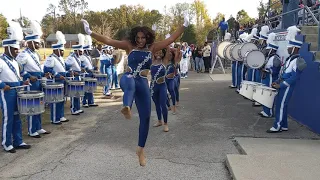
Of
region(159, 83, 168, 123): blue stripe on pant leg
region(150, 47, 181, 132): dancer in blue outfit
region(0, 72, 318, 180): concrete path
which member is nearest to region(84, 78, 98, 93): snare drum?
region(0, 72, 318, 180): concrete path

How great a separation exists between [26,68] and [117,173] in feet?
11.3

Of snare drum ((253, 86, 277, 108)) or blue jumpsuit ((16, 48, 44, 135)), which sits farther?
snare drum ((253, 86, 277, 108))

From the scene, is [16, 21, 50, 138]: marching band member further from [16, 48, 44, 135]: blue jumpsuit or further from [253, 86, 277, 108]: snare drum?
[253, 86, 277, 108]: snare drum

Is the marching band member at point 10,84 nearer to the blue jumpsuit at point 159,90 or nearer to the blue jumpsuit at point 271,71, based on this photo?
the blue jumpsuit at point 159,90

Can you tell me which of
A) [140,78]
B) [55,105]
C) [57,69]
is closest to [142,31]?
[140,78]

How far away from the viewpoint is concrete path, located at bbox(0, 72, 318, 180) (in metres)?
5.18

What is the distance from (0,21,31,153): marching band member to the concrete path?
30 centimetres

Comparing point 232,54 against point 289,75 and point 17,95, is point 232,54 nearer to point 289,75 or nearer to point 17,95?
point 289,75

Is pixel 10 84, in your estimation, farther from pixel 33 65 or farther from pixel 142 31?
pixel 142 31

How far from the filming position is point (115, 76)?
51.2 ft

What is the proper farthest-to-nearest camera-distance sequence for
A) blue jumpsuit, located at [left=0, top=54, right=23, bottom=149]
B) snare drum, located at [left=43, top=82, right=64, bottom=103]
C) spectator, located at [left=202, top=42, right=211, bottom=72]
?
1. spectator, located at [left=202, top=42, right=211, bottom=72]
2. snare drum, located at [left=43, top=82, right=64, bottom=103]
3. blue jumpsuit, located at [left=0, top=54, right=23, bottom=149]

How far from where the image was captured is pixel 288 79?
721 cm

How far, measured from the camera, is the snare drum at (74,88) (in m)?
8.80

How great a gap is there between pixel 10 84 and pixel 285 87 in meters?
5.45
